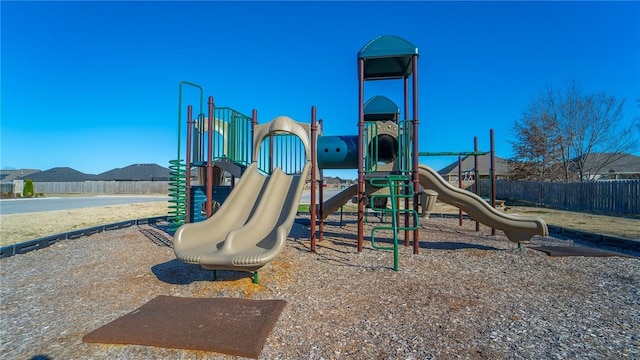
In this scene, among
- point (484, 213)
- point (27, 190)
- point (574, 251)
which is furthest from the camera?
point (27, 190)

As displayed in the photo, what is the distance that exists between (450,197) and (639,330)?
4.26 meters

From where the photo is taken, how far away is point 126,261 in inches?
238

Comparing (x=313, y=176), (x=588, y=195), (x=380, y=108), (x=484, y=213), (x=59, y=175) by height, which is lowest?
(x=484, y=213)

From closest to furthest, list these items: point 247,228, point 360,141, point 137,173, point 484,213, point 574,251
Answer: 1. point 247,228
2. point 574,251
3. point 360,141
4. point 484,213
5. point 137,173

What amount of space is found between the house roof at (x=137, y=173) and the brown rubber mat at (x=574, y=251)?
193ft

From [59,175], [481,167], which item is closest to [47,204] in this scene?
[481,167]

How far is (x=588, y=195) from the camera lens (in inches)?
671

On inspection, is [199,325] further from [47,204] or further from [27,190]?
[27,190]

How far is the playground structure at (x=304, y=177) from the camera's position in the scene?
548 cm

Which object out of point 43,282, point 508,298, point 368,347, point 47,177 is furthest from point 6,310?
point 47,177

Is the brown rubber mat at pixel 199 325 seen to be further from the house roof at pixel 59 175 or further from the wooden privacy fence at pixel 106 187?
the house roof at pixel 59 175

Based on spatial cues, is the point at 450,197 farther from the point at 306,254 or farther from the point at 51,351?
the point at 51,351

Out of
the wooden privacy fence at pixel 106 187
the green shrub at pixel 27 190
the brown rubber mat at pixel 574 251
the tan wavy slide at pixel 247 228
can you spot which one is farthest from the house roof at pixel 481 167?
the green shrub at pixel 27 190

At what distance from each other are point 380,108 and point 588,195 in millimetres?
14294
